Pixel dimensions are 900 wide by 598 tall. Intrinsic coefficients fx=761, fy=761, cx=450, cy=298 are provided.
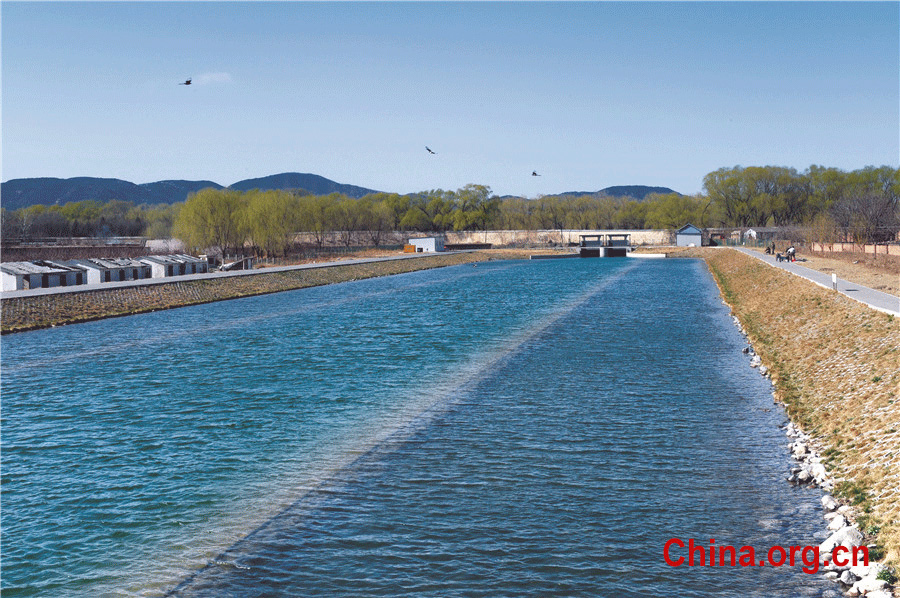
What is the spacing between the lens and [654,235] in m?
182

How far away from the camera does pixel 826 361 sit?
898 inches

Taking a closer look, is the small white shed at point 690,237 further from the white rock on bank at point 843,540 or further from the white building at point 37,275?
the white rock on bank at point 843,540

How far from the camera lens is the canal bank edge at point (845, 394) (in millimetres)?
11867

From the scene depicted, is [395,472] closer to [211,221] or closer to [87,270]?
[87,270]

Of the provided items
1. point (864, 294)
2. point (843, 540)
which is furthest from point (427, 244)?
point (843, 540)

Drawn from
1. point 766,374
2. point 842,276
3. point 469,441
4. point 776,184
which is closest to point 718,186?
point 776,184

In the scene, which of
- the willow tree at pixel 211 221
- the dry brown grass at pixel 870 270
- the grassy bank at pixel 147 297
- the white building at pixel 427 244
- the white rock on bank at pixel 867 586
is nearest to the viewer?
the white rock on bank at pixel 867 586

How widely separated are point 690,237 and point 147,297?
110 meters

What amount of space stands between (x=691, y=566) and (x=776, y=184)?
17271 centimetres

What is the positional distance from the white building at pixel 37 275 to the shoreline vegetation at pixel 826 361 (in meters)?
6.31

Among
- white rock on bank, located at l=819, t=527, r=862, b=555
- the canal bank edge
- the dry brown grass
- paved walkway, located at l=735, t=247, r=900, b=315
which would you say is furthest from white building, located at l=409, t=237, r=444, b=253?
white rock on bank, located at l=819, t=527, r=862, b=555

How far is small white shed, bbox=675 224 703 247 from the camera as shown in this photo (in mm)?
139875

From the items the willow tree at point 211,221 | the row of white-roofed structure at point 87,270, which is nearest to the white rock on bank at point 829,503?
the row of white-roofed structure at point 87,270

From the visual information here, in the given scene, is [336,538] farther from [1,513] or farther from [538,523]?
[1,513]
